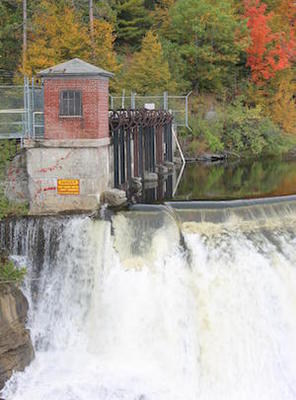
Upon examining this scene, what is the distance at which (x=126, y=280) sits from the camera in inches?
667

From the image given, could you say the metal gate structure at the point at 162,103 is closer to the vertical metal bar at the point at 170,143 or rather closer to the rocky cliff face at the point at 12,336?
the vertical metal bar at the point at 170,143

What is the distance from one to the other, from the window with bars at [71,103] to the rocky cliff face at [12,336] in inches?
227

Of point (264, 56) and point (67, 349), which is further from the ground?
point (264, 56)

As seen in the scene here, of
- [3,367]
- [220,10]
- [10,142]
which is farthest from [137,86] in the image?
[3,367]

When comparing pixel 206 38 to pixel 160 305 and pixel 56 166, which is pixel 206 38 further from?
pixel 160 305

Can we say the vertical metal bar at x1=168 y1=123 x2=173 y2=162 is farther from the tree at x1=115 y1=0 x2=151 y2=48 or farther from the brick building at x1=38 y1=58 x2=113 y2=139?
the tree at x1=115 y1=0 x2=151 y2=48

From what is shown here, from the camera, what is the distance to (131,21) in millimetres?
46250

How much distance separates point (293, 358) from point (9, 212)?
9209mm

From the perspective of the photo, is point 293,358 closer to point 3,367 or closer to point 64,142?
point 3,367

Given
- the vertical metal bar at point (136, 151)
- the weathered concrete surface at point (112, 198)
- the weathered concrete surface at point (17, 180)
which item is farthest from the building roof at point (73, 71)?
the vertical metal bar at point (136, 151)

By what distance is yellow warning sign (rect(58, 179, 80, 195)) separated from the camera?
1920 cm

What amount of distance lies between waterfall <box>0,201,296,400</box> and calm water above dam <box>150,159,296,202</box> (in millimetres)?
4966

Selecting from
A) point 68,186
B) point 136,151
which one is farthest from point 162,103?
point 68,186

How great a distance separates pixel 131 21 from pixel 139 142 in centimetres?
2241
